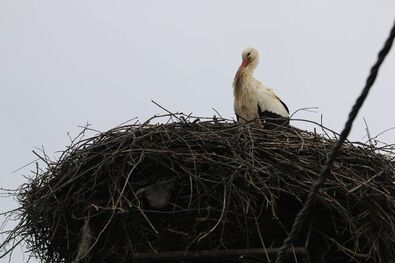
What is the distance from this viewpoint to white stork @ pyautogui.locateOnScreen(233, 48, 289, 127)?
20.4 ft

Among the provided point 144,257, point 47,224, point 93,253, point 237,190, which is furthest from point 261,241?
point 47,224

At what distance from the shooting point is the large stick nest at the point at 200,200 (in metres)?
4.43

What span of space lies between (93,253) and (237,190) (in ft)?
3.02

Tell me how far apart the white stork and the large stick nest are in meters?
1.47

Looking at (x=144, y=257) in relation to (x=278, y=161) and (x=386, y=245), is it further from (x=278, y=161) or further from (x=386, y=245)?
(x=386, y=245)

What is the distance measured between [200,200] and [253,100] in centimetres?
200

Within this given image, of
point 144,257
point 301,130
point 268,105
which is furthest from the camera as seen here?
point 268,105

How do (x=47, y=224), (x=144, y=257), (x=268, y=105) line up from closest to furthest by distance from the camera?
(x=144, y=257) → (x=47, y=224) → (x=268, y=105)

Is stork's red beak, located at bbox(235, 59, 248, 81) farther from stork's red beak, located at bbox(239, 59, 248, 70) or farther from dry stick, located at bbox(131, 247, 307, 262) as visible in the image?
dry stick, located at bbox(131, 247, 307, 262)

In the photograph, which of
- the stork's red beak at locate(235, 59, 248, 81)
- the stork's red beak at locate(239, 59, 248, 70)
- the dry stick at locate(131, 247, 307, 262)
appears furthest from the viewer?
the stork's red beak at locate(239, 59, 248, 70)

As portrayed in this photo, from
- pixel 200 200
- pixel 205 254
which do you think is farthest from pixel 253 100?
pixel 205 254

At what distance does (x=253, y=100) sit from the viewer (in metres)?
6.31

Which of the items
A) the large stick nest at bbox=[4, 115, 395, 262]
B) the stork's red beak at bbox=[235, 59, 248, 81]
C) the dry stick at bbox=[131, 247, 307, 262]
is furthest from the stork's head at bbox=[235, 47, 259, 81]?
the dry stick at bbox=[131, 247, 307, 262]

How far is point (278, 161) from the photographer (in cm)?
457
